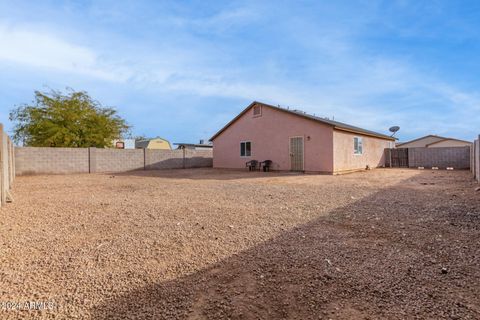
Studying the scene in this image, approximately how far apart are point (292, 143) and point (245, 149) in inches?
150

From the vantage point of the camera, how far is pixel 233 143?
61.8 feet

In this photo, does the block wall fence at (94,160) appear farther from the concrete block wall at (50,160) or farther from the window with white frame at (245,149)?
the window with white frame at (245,149)

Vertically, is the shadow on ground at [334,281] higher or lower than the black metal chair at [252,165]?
lower

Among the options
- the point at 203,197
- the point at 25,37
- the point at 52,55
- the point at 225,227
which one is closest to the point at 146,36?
the point at 52,55

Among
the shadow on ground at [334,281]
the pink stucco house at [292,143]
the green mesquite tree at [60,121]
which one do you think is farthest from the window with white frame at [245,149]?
the shadow on ground at [334,281]

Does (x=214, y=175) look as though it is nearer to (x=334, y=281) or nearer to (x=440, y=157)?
(x=334, y=281)

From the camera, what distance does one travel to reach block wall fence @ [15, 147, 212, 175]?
46.3ft

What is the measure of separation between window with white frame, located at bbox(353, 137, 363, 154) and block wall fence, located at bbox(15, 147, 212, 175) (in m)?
12.4

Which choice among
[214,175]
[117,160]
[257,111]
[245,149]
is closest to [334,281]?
[214,175]

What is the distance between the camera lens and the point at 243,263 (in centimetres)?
288

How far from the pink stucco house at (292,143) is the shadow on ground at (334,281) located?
412 inches

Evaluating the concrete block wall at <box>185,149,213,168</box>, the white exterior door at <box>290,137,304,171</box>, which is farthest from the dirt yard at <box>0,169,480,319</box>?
the concrete block wall at <box>185,149,213,168</box>

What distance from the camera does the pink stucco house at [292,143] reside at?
1423 cm

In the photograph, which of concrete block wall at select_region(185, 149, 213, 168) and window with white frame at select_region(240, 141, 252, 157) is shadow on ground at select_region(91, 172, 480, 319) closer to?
window with white frame at select_region(240, 141, 252, 157)
